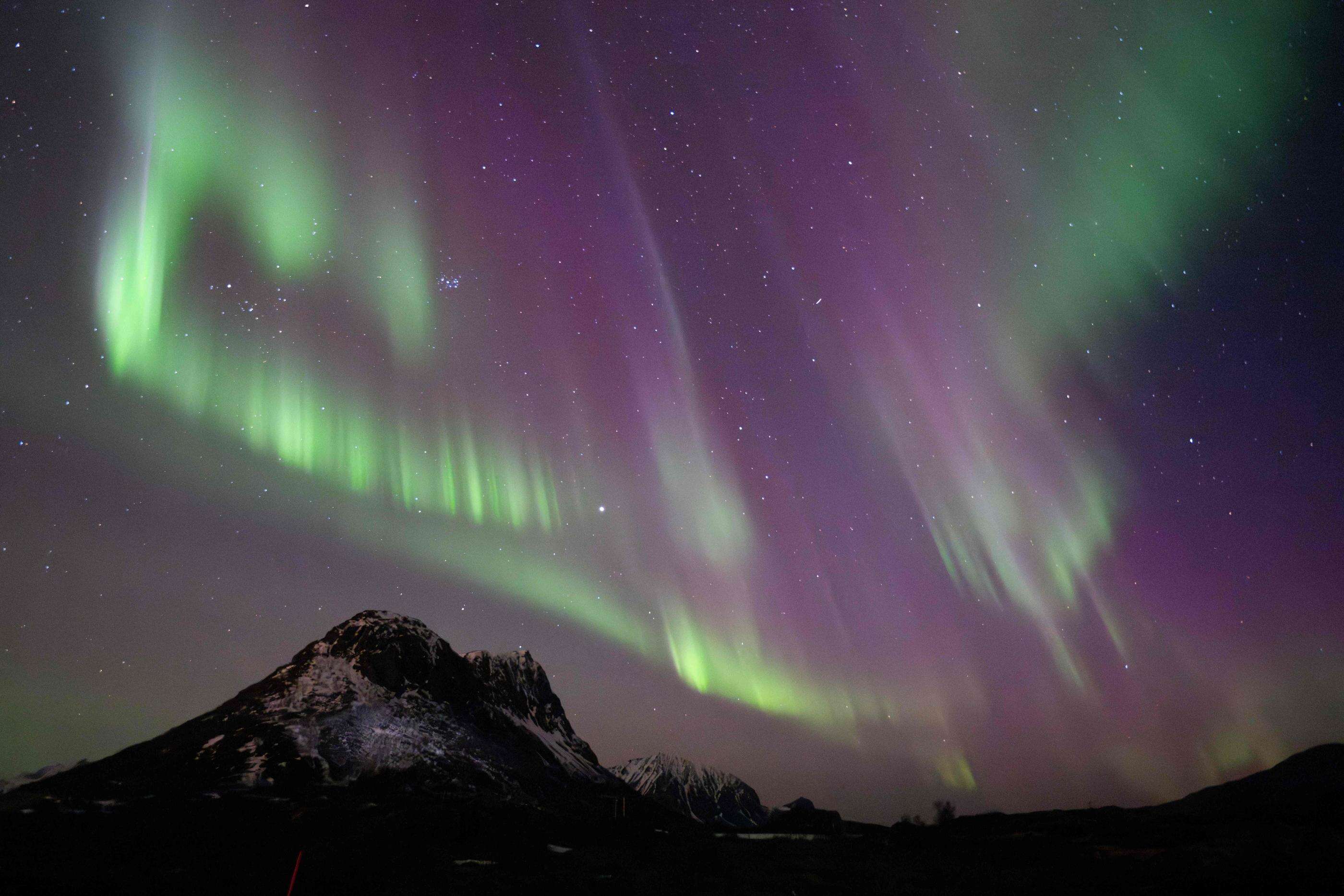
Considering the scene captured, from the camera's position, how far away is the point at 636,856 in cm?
6844

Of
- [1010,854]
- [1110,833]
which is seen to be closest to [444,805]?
[1010,854]

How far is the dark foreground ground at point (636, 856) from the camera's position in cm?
5159

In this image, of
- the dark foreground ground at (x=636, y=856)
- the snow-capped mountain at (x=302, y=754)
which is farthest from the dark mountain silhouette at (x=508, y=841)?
the snow-capped mountain at (x=302, y=754)

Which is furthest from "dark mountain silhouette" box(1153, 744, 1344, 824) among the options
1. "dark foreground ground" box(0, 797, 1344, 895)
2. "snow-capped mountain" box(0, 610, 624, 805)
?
"snow-capped mountain" box(0, 610, 624, 805)

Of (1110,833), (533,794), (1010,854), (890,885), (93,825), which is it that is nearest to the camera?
(890,885)

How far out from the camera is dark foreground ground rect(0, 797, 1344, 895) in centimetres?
5159

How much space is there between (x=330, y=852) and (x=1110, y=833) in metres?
87.3

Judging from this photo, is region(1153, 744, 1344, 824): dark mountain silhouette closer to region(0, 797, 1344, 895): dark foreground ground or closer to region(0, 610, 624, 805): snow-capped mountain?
region(0, 797, 1344, 895): dark foreground ground

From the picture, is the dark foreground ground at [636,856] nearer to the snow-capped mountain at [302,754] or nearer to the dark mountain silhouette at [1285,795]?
the dark mountain silhouette at [1285,795]

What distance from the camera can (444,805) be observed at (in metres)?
109

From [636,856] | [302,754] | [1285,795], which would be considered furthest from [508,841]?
[1285,795]

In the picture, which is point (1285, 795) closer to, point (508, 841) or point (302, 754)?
point (508, 841)

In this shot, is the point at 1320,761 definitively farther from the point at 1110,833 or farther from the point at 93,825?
the point at 93,825

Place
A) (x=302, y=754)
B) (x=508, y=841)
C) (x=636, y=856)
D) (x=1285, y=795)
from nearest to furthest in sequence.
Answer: (x=636, y=856), (x=508, y=841), (x=1285, y=795), (x=302, y=754)
